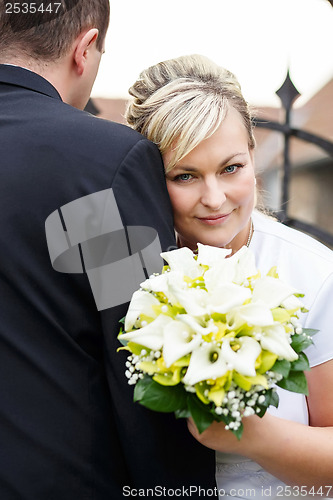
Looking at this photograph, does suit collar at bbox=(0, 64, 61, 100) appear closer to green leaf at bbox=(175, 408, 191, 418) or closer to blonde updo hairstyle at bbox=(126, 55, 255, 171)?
blonde updo hairstyle at bbox=(126, 55, 255, 171)

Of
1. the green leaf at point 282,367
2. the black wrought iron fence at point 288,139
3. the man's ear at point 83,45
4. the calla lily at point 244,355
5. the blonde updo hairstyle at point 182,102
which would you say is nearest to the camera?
the calla lily at point 244,355

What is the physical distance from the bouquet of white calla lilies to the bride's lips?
0.77 meters

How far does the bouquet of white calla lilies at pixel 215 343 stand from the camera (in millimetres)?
1494

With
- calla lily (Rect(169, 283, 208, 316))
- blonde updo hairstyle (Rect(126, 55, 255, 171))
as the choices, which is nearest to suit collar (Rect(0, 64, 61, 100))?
blonde updo hairstyle (Rect(126, 55, 255, 171))

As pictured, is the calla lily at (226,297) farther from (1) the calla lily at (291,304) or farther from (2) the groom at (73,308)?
(2) the groom at (73,308)

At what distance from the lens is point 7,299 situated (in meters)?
1.78

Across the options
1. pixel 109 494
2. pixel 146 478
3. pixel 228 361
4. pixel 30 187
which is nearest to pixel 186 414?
pixel 228 361

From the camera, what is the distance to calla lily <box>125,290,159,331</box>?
1643 mm

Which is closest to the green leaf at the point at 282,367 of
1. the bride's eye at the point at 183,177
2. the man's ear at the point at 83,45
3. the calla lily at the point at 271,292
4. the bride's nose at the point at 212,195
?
the calla lily at the point at 271,292

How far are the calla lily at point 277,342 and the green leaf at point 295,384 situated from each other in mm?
107

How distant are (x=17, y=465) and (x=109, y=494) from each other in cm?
28

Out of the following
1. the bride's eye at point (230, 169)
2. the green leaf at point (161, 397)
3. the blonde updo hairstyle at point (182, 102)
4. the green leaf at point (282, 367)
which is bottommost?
the green leaf at point (161, 397)

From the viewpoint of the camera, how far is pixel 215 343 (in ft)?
4.92

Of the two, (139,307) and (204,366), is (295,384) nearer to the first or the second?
(204,366)
